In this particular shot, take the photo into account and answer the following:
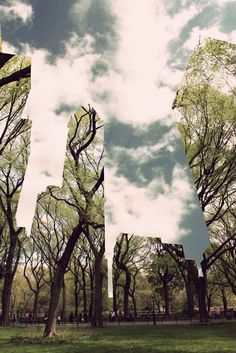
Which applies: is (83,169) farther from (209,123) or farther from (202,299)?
(202,299)

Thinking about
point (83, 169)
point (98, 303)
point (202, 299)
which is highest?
point (83, 169)

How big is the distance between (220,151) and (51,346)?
1407 cm

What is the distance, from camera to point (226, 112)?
20.5m

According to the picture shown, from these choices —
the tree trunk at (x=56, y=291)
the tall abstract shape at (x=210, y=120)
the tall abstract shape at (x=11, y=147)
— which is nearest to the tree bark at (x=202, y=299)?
the tall abstract shape at (x=210, y=120)

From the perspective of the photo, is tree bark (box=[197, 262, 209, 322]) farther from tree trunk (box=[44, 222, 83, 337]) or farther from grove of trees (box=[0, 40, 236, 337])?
tree trunk (box=[44, 222, 83, 337])

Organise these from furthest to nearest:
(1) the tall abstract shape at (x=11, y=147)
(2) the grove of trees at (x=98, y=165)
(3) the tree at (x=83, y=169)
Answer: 1. (3) the tree at (x=83, y=169)
2. (2) the grove of trees at (x=98, y=165)
3. (1) the tall abstract shape at (x=11, y=147)

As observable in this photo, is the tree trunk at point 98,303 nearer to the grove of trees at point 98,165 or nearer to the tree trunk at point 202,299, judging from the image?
the grove of trees at point 98,165

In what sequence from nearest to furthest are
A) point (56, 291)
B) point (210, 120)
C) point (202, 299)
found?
point (56, 291) → point (210, 120) → point (202, 299)

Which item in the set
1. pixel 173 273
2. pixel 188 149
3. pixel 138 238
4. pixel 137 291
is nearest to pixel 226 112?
pixel 188 149

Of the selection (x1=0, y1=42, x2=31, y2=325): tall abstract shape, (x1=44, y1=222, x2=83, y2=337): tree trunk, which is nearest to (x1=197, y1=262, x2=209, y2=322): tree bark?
(x1=44, y1=222, x2=83, y2=337): tree trunk

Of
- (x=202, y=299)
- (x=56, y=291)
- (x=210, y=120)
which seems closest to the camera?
(x=56, y=291)

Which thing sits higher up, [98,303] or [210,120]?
[210,120]

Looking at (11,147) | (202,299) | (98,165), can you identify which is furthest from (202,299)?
(11,147)

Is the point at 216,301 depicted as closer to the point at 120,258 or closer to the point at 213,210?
the point at 120,258
